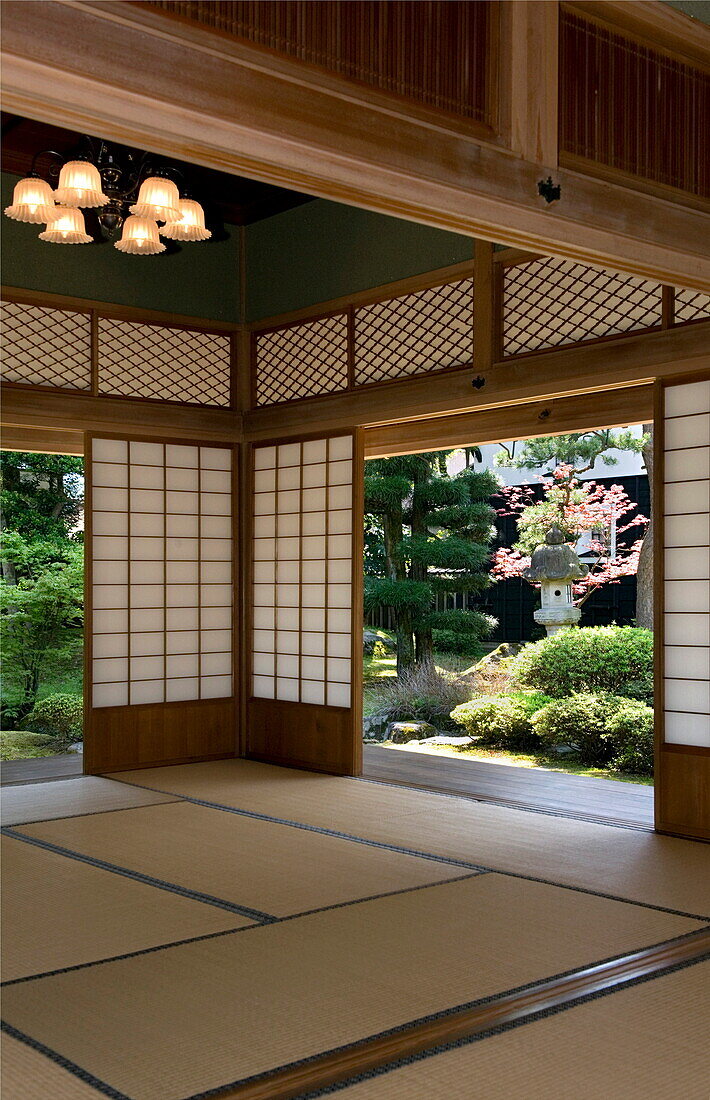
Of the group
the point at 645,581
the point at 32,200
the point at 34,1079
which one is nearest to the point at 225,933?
the point at 34,1079

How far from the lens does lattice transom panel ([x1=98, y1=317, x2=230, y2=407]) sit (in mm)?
6695

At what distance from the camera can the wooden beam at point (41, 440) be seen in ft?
21.2

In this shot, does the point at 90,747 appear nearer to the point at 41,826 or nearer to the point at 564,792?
the point at 41,826

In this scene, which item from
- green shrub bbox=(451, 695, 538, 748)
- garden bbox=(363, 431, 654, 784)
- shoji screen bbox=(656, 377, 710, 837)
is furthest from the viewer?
green shrub bbox=(451, 695, 538, 748)

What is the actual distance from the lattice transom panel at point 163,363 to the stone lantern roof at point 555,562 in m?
3.90

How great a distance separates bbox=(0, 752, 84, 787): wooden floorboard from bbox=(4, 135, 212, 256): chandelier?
10.6 feet

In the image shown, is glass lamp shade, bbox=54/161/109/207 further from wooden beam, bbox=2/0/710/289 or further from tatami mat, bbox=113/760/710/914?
tatami mat, bbox=113/760/710/914

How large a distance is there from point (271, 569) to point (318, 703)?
3.28 ft

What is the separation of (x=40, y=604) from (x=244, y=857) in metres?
6.13

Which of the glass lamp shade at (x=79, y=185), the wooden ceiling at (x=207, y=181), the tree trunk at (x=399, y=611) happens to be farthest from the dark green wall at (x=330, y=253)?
the tree trunk at (x=399, y=611)

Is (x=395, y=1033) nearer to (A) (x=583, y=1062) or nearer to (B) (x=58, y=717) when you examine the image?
(A) (x=583, y=1062)

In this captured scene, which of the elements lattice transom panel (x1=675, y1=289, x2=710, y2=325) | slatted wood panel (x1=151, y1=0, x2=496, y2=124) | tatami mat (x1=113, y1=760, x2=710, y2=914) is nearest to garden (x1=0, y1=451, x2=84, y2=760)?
tatami mat (x1=113, y1=760, x2=710, y2=914)

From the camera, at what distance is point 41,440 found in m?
6.62

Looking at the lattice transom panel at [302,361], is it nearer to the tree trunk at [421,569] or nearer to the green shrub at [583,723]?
the green shrub at [583,723]
